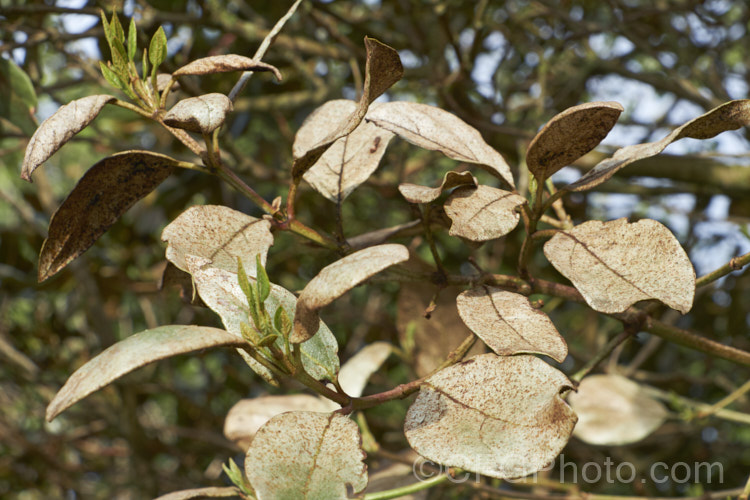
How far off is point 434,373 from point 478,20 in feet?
2.80

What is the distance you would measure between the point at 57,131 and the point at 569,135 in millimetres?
354

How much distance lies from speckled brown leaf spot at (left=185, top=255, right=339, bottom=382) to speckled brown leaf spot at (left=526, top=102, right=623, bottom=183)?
0.20 meters

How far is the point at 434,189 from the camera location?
506 millimetres

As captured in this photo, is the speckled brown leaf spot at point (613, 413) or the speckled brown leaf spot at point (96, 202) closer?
the speckled brown leaf spot at point (96, 202)

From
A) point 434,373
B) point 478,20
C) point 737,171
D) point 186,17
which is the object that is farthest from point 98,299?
point 737,171

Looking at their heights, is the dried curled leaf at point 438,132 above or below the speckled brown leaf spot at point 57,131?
below

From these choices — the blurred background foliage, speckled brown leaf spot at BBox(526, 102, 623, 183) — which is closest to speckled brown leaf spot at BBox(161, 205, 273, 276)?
speckled brown leaf spot at BBox(526, 102, 623, 183)

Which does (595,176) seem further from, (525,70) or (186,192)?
(525,70)

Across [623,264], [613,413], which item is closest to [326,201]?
[613,413]

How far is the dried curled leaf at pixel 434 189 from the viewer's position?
50cm

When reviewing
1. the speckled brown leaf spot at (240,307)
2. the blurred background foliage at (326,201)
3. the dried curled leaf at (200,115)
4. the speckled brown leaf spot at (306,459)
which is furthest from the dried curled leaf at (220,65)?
the blurred background foliage at (326,201)

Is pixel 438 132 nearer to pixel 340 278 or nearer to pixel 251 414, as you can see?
pixel 340 278

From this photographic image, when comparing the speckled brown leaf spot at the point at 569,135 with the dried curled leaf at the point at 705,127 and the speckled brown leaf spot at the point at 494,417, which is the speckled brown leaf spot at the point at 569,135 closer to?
the dried curled leaf at the point at 705,127

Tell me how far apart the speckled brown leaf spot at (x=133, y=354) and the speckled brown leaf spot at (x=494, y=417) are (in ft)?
0.48
